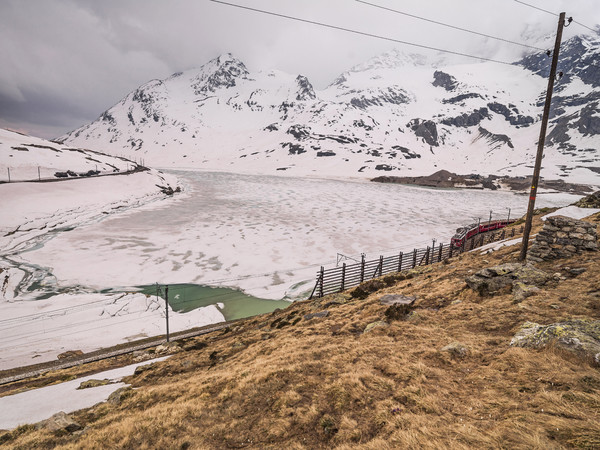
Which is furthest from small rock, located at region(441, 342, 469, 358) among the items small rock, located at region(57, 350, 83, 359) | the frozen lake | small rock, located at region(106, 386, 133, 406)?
small rock, located at region(57, 350, 83, 359)

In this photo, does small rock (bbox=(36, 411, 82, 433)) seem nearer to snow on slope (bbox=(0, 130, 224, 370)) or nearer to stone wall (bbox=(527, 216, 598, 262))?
snow on slope (bbox=(0, 130, 224, 370))

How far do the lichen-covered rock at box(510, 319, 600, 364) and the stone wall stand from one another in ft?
25.8

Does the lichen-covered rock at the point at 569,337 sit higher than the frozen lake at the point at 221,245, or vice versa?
the lichen-covered rock at the point at 569,337

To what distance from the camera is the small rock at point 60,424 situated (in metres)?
6.74

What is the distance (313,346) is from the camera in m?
9.72

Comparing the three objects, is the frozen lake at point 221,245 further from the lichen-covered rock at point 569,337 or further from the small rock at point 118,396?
the lichen-covered rock at point 569,337

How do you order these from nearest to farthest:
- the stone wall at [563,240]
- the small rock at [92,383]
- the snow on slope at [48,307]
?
the small rock at [92,383] → the stone wall at [563,240] → the snow on slope at [48,307]

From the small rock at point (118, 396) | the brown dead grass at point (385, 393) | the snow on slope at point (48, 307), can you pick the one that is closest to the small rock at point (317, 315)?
the brown dead grass at point (385, 393)

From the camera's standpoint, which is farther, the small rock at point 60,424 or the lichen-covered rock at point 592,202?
the lichen-covered rock at point 592,202

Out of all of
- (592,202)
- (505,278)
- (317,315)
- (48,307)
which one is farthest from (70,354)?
(592,202)

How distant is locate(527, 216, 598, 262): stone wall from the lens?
1296 centimetres

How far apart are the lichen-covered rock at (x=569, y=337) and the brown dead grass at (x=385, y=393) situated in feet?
0.96

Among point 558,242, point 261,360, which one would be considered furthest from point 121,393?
Result: point 558,242

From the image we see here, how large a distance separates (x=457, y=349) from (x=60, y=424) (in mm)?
10546
